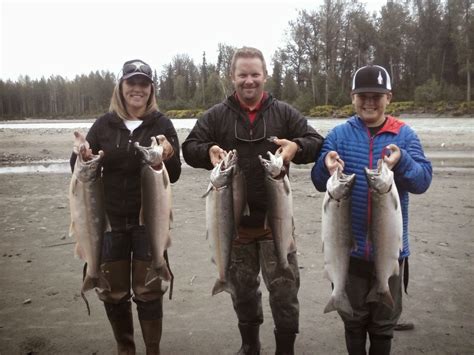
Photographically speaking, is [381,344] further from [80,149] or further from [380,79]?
[80,149]

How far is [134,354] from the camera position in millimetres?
4047

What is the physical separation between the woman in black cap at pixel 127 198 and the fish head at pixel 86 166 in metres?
0.26

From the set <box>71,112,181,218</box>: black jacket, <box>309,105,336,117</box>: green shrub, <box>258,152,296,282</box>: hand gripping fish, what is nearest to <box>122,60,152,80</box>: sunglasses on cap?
<box>71,112,181,218</box>: black jacket

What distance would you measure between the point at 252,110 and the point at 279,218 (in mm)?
1078

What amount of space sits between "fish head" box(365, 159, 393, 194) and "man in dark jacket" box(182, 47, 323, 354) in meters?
0.70

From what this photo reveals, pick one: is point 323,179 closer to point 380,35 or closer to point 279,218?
point 279,218

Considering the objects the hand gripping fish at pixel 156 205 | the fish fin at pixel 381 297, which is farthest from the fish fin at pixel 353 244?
the hand gripping fish at pixel 156 205

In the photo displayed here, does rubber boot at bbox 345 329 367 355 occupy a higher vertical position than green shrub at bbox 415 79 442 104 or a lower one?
lower

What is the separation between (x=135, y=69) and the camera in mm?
3863

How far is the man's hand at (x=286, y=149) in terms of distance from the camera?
11.5ft

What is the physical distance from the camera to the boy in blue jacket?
11.4 ft

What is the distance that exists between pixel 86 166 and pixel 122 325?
157 centimetres

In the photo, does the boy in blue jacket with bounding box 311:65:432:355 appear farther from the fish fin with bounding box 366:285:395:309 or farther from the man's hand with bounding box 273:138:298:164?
the man's hand with bounding box 273:138:298:164

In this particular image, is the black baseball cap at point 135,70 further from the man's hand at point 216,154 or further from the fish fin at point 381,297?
the fish fin at point 381,297
